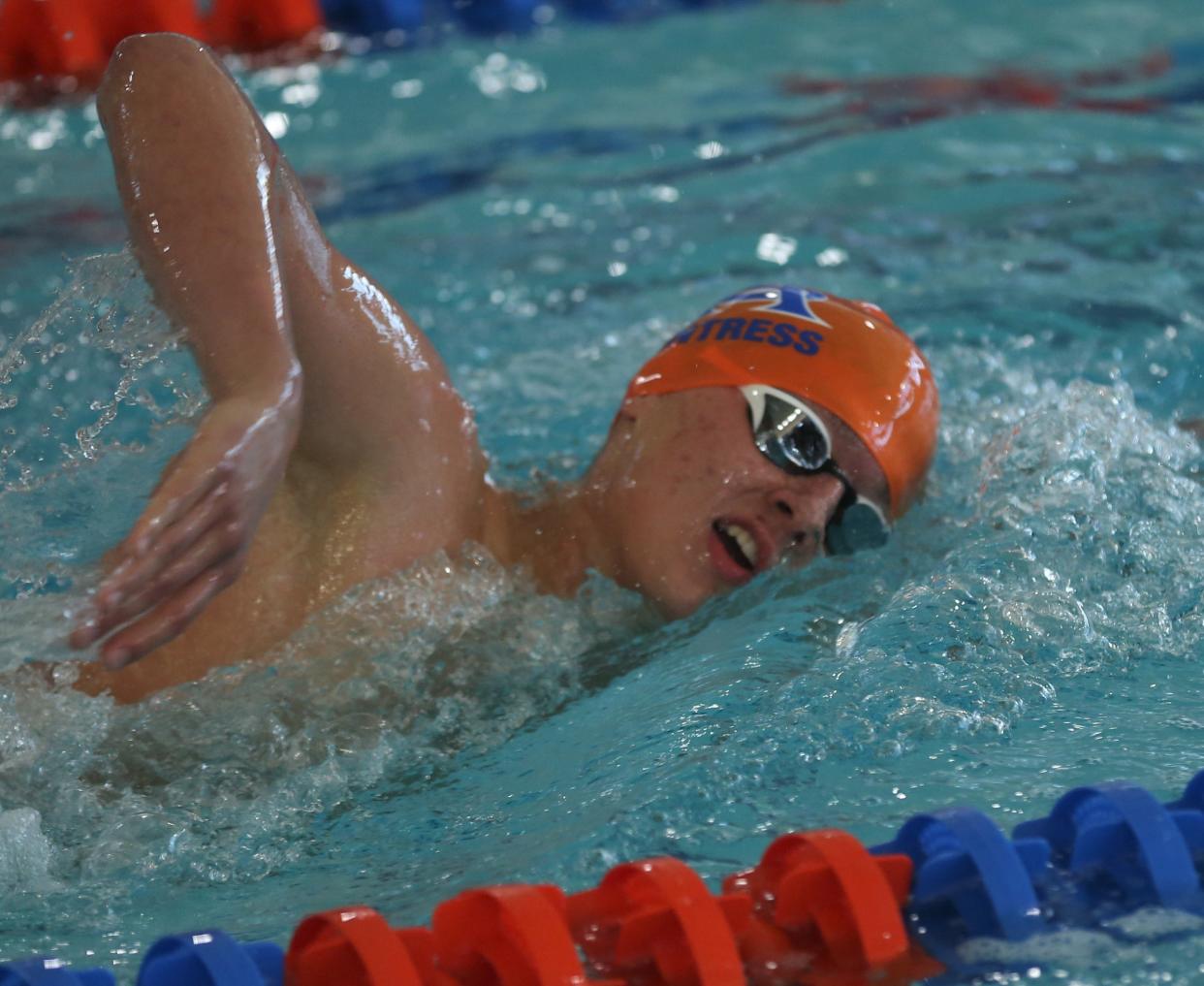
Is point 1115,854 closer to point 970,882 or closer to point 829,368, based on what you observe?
point 970,882

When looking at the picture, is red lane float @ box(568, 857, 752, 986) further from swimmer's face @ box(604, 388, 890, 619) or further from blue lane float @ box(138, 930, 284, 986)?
swimmer's face @ box(604, 388, 890, 619)

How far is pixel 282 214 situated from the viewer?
185cm

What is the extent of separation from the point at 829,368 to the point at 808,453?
6.5 inches

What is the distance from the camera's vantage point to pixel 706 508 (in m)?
2.26

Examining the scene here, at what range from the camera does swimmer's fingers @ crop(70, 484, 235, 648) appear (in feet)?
4.52

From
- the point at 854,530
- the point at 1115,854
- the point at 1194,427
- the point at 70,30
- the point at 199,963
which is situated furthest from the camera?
the point at 70,30

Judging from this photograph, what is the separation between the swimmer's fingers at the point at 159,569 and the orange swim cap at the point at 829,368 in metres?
1.05

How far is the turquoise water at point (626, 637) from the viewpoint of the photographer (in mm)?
1729

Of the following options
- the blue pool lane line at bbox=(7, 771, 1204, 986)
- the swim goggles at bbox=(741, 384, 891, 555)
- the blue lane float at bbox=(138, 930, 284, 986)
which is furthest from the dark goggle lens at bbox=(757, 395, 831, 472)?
the blue lane float at bbox=(138, 930, 284, 986)

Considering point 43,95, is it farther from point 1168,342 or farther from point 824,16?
point 1168,342

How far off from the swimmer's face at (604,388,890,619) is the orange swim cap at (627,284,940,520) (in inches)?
2.2

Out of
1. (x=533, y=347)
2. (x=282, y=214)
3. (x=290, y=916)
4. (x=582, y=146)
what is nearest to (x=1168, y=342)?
(x=533, y=347)

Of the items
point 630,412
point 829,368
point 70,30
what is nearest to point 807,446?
point 829,368

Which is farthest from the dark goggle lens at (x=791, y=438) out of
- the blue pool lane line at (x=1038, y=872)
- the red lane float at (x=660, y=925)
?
the red lane float at (x=660, y=925)
